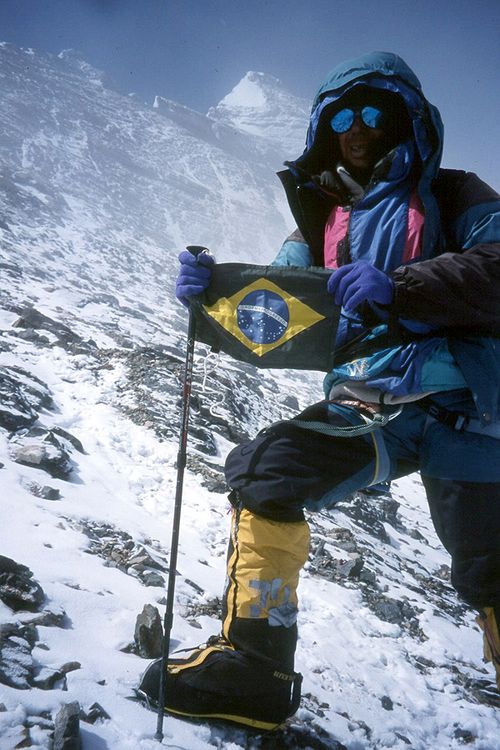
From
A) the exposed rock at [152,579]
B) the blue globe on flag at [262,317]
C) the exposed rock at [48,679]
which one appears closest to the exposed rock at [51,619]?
the exposed rock at [48,679]

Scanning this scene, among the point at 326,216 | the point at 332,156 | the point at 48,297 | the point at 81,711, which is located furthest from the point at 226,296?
the point at 48,297

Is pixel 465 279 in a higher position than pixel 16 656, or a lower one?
higher

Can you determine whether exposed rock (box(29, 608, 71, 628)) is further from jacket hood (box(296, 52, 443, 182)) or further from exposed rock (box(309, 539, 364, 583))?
exposed rock (box(309, 539, 364, 583))

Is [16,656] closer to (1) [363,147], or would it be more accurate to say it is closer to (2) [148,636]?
(2) [148,636]

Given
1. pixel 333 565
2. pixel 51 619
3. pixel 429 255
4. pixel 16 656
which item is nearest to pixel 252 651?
pixel 16 656

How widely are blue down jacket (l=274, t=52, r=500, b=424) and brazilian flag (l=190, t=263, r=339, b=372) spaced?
0.13m

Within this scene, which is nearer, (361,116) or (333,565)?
(361,116)

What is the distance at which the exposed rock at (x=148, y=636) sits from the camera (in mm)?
2314

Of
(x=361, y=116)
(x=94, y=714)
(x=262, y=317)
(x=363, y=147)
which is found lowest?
(x=94, y=714)

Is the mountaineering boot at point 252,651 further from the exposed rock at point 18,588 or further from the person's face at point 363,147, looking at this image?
the person's face at point 363,147

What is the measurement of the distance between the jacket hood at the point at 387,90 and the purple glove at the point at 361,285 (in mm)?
652

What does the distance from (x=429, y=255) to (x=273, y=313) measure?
81cm

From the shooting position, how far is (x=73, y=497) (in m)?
4.65

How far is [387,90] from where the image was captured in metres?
2.53
